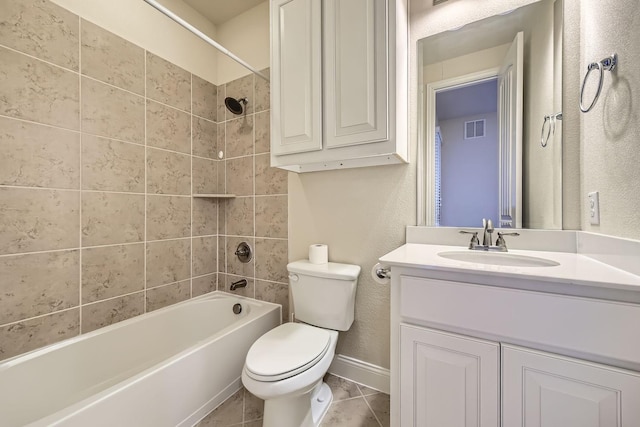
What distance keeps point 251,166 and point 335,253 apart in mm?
972

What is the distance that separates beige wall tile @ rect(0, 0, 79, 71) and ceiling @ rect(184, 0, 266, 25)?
0.87 m

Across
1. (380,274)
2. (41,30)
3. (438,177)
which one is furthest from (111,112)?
(438,177)

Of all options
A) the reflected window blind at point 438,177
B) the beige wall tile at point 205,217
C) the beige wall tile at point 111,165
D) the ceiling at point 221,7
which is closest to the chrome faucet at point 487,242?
the reflected window blind at point 438,177

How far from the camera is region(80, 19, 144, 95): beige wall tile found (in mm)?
1371

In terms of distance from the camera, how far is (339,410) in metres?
1.30

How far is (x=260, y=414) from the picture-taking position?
128 cm

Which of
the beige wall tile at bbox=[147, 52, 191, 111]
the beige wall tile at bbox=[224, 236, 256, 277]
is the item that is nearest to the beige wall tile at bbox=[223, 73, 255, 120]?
the beige wall tile at bbox=[147, 52, 191, 111]

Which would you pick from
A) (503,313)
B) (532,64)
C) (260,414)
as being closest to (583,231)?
(503,313)

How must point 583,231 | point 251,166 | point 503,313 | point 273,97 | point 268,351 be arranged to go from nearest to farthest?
point 503,313, point 583,231, point 268,351, point 273,97, point 251,166

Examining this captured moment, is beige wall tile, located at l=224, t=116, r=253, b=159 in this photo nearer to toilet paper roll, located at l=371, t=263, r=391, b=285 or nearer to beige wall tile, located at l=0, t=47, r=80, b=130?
beige wall tile, located at l=0, t=47, r=80, b=130

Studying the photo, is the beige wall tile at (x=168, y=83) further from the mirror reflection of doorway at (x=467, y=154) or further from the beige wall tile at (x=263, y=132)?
the mirror reflection of doorway at (x=467, y=154)

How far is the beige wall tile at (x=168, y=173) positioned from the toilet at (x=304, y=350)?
1092mm

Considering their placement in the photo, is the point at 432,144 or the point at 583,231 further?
the point at 432,144

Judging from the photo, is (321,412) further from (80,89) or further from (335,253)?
(80,89)
